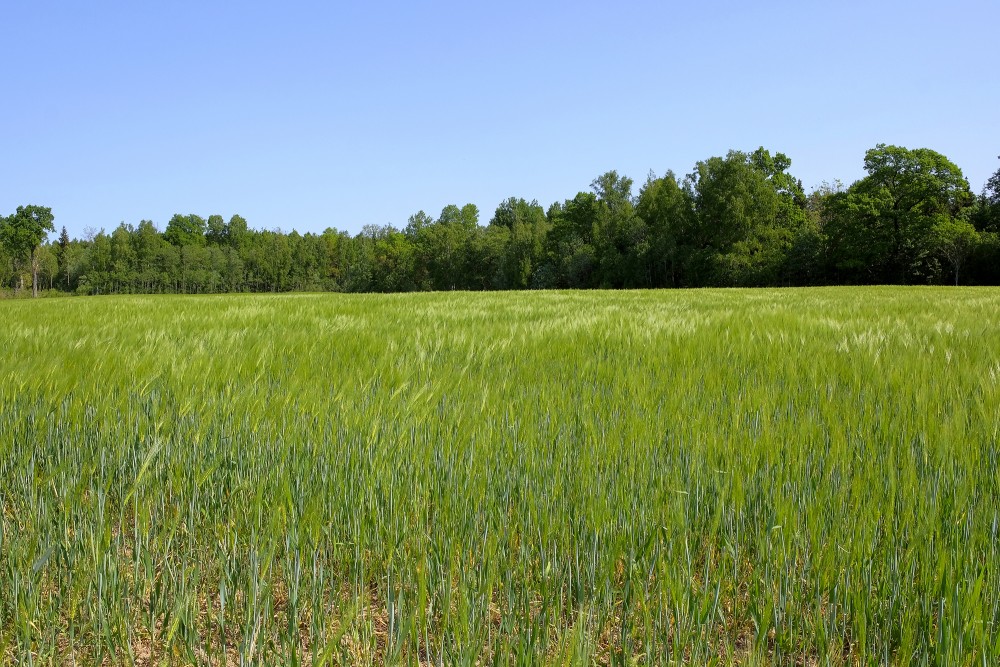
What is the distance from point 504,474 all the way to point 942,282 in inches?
2022

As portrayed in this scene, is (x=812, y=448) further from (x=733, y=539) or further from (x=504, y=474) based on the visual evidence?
(x=504, y=474)

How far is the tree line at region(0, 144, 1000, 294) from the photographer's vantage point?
4459 cm

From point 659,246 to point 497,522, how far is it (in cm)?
5926

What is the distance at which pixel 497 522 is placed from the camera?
63.4 inches

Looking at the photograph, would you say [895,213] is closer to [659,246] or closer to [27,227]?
[659,246]

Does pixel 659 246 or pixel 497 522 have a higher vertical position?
pixel 659 246

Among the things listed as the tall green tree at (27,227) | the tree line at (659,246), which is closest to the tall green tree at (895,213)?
the tree line at (659,246)

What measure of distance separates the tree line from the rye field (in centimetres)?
4848

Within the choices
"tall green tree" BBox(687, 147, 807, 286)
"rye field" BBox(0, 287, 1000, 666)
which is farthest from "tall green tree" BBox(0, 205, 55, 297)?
"rye field" BBox(0, 287, 1000, 666)

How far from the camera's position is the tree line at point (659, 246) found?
44594mm

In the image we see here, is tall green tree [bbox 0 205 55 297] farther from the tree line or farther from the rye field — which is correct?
the rye field

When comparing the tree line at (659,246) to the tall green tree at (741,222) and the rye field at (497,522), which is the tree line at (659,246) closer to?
the tall green tree at (741,222)

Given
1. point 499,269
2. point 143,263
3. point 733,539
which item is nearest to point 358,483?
point 733,539

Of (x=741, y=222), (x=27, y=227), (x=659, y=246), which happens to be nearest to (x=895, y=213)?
(x=741, y=222)
